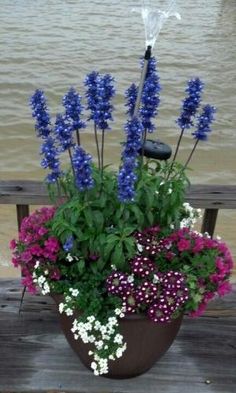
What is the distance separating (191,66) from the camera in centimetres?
1042

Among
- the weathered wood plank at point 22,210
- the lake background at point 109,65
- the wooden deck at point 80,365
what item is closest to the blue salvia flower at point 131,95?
the weathered wood plank at point 22,210

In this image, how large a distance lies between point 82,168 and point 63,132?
185mm

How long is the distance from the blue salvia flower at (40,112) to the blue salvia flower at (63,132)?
0.07 meters

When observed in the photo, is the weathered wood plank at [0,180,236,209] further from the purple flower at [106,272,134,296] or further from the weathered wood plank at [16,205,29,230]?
the purple flower at [106,272,134,296]

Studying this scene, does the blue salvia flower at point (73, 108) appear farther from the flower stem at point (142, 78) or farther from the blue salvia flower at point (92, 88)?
the flower stem at point (142, 78)

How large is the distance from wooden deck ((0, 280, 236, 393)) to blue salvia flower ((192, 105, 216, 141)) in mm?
1116

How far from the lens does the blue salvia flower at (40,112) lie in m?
2.06

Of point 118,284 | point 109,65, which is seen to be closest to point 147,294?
point 118,284

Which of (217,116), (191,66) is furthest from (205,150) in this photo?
(191,66)

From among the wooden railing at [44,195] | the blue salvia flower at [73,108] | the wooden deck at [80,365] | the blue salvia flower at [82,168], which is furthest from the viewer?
the wooden railing at [44,195]

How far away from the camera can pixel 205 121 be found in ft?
7.13

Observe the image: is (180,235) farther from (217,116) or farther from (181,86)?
(181,86)

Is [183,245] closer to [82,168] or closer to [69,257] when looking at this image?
[69,257]

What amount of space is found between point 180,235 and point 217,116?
20.9ft
